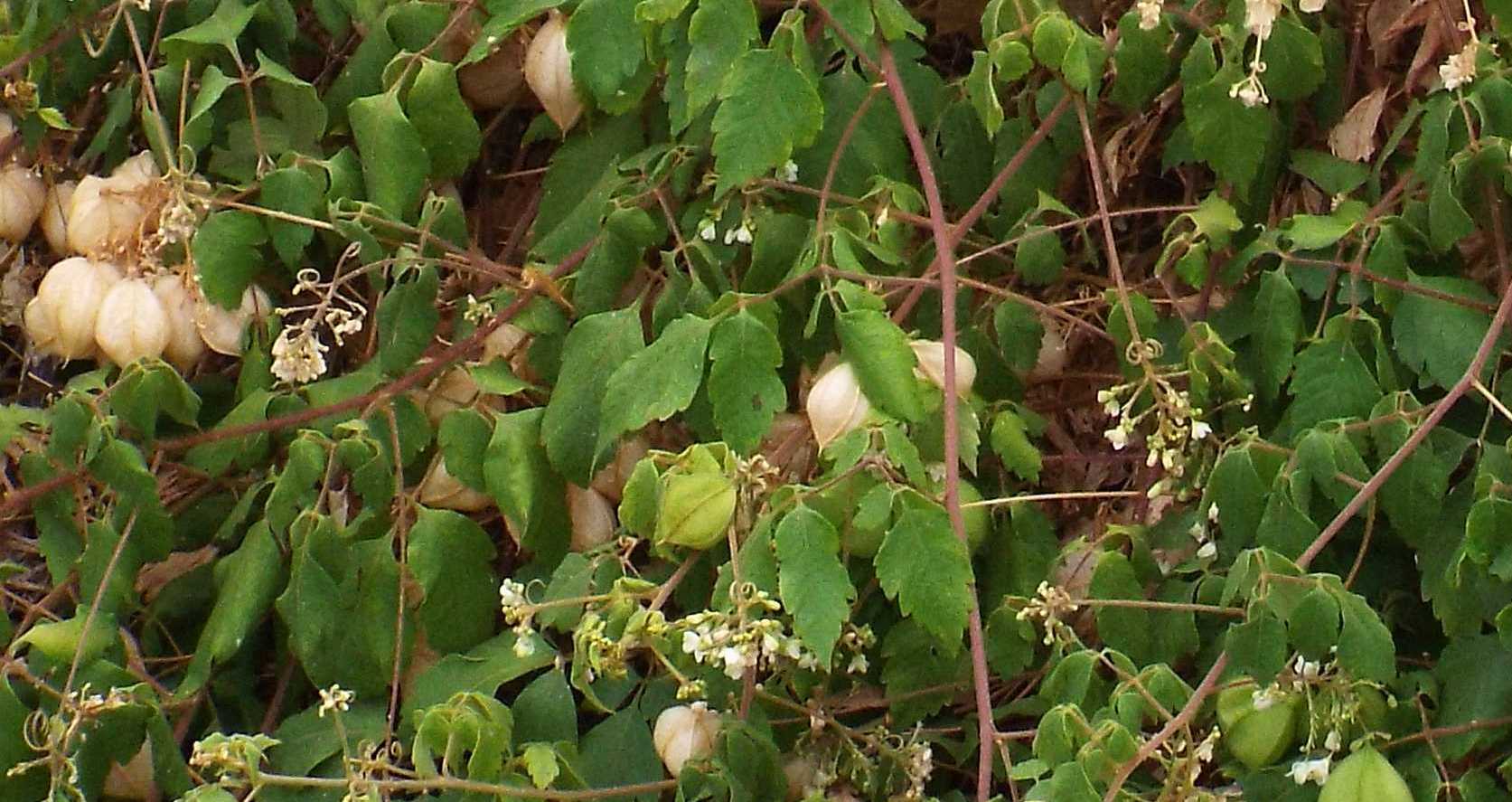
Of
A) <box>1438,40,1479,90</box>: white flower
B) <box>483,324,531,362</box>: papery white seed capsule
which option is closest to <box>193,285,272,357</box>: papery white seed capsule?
<box>483,324,531,362</box>: papery white seed capsule

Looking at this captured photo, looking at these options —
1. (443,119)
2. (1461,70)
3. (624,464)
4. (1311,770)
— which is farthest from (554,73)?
(1311,770)

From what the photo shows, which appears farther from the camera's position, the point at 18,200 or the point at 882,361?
the point at 18,200

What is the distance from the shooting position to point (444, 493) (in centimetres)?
148

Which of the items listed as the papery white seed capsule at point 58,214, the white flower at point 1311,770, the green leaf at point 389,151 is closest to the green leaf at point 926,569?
the white flower at point 1311,770

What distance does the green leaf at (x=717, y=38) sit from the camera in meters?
1.30

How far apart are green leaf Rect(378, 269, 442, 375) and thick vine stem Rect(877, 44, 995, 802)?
39 centimetres

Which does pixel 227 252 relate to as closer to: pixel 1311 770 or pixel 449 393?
pixel 449 393

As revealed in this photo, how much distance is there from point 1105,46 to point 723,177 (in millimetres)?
350

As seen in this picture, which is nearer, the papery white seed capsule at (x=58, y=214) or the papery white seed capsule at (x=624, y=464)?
the papery white seed capsule at (x=624, y=464)

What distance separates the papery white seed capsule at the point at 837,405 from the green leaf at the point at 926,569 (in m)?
0.12

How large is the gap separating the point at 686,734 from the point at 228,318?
1.87 ft

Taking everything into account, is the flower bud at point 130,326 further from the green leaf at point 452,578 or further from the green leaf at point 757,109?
the green leaf at point 757,109

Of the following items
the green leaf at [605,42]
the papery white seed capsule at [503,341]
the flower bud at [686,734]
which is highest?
the green leaf at [605,42]

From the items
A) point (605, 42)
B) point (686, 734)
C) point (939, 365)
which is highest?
point (605, 42)
